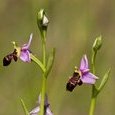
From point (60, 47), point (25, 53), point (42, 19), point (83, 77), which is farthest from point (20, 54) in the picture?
point (60, 47)

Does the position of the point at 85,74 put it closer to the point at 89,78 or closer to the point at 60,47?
the point at 89,78

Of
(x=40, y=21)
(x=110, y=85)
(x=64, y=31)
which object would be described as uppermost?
(x=40, y=21)

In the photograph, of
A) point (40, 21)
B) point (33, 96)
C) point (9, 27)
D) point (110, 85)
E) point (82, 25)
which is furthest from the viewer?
point (9, 27)

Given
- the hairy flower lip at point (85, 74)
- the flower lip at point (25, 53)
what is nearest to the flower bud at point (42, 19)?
the flower lip at point (25, 53)

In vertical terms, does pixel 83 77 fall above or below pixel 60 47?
above

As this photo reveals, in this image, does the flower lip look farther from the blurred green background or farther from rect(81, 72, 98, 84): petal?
the blurred green background

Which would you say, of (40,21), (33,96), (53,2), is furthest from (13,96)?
(40,21)

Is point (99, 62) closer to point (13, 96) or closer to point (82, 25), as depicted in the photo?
point (82, 25)

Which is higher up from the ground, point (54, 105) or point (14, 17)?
point (14, 17)

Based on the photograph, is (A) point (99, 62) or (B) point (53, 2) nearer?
(A) point (99, 62)
